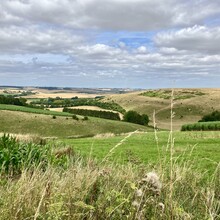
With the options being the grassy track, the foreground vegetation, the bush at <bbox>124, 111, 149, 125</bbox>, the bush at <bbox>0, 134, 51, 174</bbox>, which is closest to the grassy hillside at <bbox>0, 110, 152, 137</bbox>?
the bush at <bbox>124, 111, 149, 125</bbox>

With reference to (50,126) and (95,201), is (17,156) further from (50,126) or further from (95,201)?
(50,126)

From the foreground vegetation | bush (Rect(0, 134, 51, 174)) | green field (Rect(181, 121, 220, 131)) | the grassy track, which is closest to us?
the foreground vegetation

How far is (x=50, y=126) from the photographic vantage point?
A: 91.1 meters

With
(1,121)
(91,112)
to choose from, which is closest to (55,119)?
(1,121)

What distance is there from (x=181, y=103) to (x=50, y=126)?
76238mm

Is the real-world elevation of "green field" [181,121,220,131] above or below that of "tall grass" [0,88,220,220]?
below

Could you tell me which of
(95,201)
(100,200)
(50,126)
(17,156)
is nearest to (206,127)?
(50,126)

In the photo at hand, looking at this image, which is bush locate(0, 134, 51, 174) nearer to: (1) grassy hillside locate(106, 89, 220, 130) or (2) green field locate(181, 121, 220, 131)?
(2) green field locate(181, 121, 220, 131)

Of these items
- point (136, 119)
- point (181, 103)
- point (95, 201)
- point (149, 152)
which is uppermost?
point (95, 201)

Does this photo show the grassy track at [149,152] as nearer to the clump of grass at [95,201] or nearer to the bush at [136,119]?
the clump of grass at [95,201]

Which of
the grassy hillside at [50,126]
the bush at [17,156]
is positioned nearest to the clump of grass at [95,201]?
the bush at [17,156]

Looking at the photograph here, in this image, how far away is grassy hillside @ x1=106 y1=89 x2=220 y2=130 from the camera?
461 feet

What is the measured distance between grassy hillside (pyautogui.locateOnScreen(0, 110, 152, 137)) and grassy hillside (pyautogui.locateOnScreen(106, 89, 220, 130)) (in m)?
32.9

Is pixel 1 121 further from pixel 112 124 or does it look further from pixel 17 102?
pixel 17 102
